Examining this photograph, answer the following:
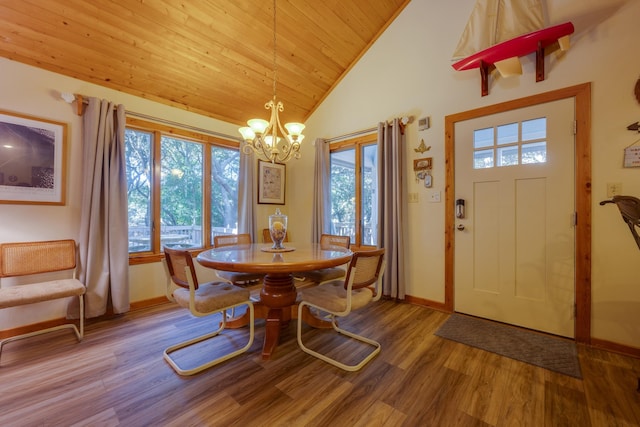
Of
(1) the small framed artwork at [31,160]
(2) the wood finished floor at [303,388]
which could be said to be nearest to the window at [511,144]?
(2) the wood finished floor at [303,388]

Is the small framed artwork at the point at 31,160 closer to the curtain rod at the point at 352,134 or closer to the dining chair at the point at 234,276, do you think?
the dining chair at the point at 234,276

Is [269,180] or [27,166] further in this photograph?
[269,180]

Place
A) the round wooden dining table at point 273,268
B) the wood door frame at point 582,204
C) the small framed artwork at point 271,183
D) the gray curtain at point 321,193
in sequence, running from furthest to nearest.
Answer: the small framed artwork at point 271,183 < the gray curtain at point 321,193 < the wood door frame at point 582,204 < the round wooden dining table at point 273,268

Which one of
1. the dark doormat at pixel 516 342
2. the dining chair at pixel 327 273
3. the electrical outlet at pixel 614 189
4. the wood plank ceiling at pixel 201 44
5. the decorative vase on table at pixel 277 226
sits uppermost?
the wood plank ceiling at pixel 201 44

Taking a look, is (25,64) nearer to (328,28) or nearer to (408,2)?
(328,28)

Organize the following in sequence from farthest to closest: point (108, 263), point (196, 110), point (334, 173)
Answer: point (334, 173), point (196, 110), point (108, 263)

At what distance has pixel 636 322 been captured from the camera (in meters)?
1.99

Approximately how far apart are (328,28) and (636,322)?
155 inches

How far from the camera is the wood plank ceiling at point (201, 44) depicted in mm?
2203

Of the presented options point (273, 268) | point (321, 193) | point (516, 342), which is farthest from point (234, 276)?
point (516, 342)

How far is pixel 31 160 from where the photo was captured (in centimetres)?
236

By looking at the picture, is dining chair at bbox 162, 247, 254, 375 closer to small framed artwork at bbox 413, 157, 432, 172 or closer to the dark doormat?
the dark doormat

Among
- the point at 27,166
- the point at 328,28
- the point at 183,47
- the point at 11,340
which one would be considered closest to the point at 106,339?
the point at 11,340

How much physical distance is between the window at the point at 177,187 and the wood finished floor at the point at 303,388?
4.19 feet
